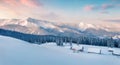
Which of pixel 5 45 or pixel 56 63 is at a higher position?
pixel 5 45

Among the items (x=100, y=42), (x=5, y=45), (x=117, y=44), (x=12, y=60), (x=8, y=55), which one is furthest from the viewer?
(x=100, y=42)

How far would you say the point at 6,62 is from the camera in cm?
2806

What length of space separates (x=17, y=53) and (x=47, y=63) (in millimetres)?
4683

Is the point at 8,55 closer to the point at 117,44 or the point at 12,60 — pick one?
the point at 12,60

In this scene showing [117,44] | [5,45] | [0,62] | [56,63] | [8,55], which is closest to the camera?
[0,62]

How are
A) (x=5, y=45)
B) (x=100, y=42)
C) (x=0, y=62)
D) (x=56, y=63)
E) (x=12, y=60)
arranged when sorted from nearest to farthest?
(x=0, y=62)
(x=12, y=60)
(x=56, y=63)
(x=5, y=45)
(x=100, y=42)

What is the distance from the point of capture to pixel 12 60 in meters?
29.7

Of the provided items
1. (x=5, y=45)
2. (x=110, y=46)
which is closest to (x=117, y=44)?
(x=110, y=46)

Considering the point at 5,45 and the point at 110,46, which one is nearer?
the point at 5,45

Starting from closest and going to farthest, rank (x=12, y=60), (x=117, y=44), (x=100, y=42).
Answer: (x=12, y=60) → (x=117, y=44) → (x=100, y=42)

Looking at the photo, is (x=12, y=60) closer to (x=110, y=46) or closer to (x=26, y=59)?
(x=26, y=59)

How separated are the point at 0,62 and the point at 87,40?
518 ft

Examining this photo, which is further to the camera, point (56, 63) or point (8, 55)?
point (56, 63)

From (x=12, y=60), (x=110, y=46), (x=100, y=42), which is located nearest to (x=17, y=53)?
(x=12, y=60)
